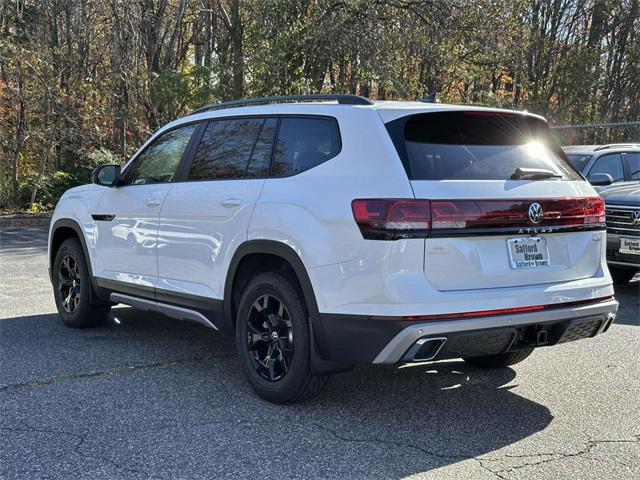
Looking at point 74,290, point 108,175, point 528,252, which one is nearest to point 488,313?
point 528,252

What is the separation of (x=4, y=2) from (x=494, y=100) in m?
13.2

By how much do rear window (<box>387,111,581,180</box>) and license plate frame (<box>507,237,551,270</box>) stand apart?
389 millimetres

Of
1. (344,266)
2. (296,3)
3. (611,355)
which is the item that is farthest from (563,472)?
(296,3)

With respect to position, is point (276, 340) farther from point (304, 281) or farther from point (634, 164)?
point (634, 164)

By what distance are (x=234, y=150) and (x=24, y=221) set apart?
13006mm

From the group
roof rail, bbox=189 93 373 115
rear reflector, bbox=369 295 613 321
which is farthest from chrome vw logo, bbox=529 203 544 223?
roof rail, bbox=189 93 373 115

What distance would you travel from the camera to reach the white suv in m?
3.85

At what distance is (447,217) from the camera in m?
3.87

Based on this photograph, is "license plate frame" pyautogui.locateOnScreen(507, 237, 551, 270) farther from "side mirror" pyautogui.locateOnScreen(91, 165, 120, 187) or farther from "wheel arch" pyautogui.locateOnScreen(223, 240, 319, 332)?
"side mirror" pyautogui.locateOnScreen(91, 165, 120, 187)

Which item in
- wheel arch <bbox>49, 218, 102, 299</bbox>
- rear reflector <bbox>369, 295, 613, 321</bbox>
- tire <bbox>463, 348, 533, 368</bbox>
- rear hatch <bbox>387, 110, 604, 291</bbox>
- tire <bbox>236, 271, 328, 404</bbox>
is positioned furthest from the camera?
wheel arch <bbox>49, 218, 102, 299</bbox>

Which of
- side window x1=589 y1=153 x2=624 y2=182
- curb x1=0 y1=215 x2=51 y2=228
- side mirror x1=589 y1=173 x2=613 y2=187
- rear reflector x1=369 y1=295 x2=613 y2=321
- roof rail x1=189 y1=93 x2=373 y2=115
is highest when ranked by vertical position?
roof rail x1=189 y1=93 x2=373 y2=115

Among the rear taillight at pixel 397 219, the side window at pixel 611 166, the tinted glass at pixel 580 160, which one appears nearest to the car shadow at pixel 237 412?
the rear taillight at pixel 397 219

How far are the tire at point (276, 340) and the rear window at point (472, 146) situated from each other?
105cm

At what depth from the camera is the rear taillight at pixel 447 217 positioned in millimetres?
3818
